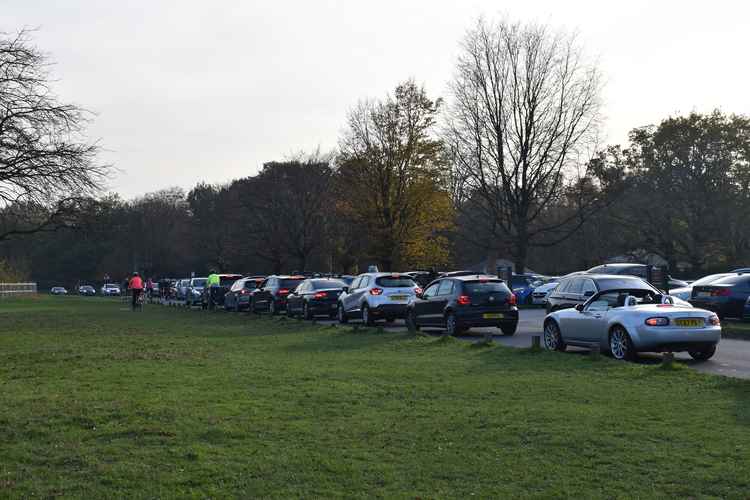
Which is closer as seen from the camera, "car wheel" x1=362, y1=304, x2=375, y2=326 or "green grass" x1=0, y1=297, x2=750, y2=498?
"green grass" x1=0, y1=297, x2=750, y2=498

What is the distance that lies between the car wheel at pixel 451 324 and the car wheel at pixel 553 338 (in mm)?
4332

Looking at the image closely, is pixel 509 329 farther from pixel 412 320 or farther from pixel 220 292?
pixel 220 292

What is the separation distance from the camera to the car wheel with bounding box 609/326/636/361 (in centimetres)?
1595

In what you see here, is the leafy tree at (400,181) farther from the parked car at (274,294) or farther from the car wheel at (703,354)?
the car wheel at (703,354)

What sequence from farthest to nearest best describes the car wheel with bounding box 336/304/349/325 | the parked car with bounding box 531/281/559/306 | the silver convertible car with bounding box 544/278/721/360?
the parked car with bounding box 531/281/559/306, the car wheel with bounding box 336/304/349/325, the silver convertible car with bounding box 544/278/721/360

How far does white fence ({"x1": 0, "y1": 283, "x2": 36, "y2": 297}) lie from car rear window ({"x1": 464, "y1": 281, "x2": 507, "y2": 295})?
2347 inches

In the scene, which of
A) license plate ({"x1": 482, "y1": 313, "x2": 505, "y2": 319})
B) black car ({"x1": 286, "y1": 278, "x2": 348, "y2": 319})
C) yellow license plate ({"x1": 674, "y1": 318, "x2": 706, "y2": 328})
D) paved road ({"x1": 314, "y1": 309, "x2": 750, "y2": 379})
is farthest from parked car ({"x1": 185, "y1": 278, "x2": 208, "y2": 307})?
yellow license plate ({"x1": 674, "y1": 318, "x2": 706, "y2": 328})

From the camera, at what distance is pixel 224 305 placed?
4484 cm

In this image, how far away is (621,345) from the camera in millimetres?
16203

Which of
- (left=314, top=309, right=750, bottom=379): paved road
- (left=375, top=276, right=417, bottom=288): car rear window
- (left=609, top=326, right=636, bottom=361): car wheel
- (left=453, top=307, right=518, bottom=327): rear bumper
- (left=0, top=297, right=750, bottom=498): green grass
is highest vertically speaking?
(left=375, top=276, right=417, bottom=288): car rear window

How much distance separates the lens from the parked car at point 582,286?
2195 cm

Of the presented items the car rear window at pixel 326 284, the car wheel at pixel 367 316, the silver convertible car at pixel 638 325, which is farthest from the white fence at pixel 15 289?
the silver convertible car at pixel 638 325

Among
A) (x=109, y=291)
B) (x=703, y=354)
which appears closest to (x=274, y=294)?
(x=703, y=354)

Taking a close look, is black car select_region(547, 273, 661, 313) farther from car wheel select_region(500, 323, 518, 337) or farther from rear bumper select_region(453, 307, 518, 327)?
rear bumper select_region(453, 307, 518, 327)
